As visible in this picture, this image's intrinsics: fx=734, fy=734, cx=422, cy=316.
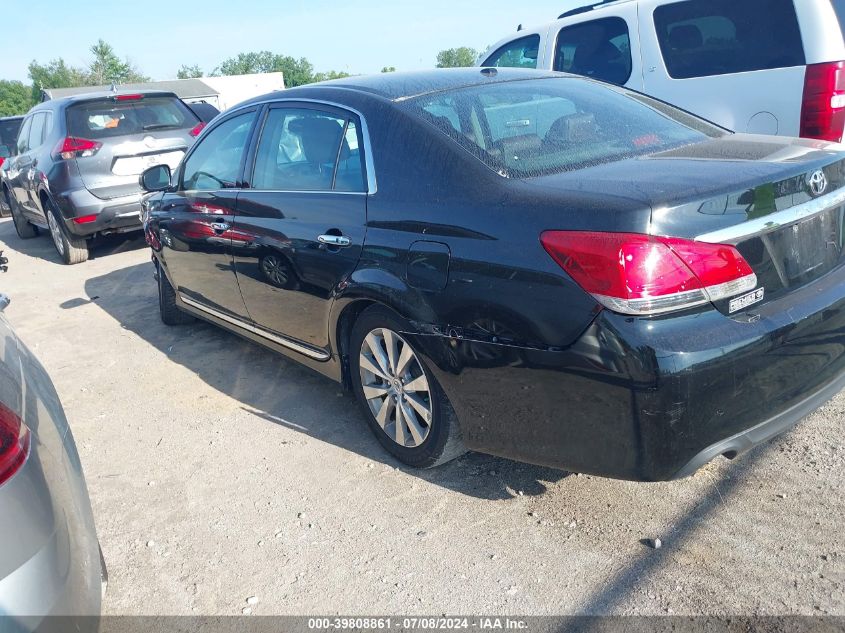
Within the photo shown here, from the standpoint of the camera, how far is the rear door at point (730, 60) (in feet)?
16.5

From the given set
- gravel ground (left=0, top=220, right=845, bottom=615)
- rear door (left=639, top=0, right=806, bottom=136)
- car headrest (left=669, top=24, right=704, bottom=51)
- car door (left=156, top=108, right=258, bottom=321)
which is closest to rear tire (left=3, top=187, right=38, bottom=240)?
car door (left=156, top=108, right=258, bottom=321)

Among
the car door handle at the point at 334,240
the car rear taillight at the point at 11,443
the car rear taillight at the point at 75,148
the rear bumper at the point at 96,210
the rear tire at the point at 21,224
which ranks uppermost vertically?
the car rear taillight at the point at 75,148

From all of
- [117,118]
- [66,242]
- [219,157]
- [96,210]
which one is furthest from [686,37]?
[66,242]

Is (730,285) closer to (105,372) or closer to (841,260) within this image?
(841,260)

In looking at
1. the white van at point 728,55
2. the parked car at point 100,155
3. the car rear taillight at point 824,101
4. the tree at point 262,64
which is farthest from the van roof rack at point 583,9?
the tree at point 262,64

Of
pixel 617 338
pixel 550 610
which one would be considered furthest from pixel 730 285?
pixel 550 610

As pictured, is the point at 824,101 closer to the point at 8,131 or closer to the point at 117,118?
the point at 117,118

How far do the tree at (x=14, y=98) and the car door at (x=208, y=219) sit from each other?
260ft

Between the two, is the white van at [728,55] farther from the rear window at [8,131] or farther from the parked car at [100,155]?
the rear window at [8,131]

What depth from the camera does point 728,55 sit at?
17.9 ft

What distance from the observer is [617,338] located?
222 centimetres

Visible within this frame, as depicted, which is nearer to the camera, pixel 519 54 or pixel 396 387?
pixel 396 387

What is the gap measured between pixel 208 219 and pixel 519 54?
4324mm

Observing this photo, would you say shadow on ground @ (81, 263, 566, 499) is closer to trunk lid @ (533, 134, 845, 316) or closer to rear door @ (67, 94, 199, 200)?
trunk lid @ (533, 134, 845, 316)
